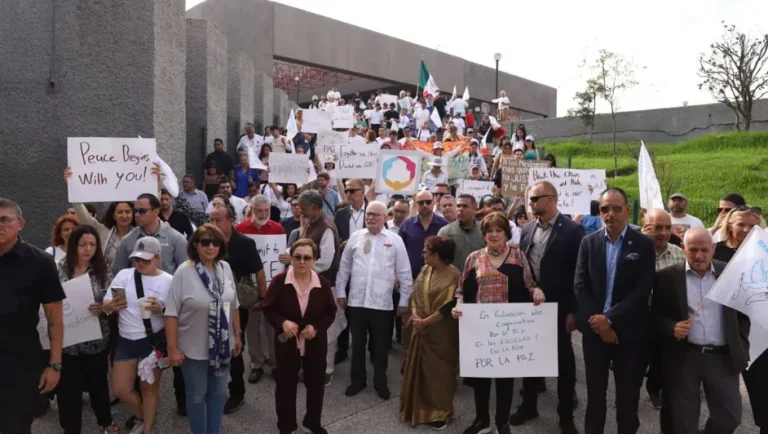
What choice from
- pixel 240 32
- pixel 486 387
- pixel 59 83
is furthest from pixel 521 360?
pixel 240 32

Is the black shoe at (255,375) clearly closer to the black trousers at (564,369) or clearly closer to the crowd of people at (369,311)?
the crowd of people at (369,311)

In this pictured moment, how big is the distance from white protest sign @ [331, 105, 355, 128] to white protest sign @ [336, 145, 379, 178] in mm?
9168

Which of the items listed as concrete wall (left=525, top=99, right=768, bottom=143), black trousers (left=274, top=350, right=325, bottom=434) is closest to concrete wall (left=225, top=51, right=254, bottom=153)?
black trousers (left=274, top=350, right=325, bottom=434)

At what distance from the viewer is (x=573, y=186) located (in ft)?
26.0

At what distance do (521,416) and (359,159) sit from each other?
495 centimetres

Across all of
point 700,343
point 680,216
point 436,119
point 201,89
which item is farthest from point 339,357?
point 436,119

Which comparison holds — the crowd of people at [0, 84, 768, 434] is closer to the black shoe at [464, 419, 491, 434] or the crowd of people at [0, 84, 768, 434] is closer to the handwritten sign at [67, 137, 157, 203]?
the black shoe at [464, 419, 491, 434]

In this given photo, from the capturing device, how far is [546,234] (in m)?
5.22

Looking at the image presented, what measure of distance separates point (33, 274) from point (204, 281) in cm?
114

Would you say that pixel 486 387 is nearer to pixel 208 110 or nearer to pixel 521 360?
pixel 521 360

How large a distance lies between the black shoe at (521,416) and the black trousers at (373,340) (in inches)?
54.3

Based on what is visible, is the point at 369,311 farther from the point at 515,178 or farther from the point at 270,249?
the point at 515,178

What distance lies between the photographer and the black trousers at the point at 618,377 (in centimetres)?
447

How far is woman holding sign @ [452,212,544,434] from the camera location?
4.90 m
